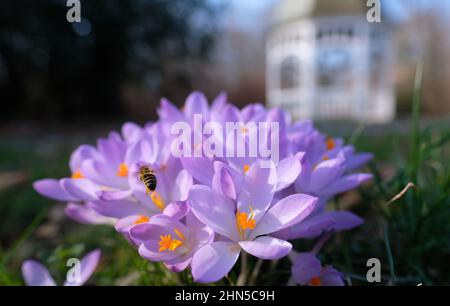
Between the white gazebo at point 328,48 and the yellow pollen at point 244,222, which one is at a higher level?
the white gazebo at point 328,48

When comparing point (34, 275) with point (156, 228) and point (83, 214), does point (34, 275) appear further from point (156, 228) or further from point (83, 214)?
point (156, 228)

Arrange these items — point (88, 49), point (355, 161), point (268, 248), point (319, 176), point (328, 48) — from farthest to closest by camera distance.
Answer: point (328, 48) → point (88, 49) → point (355, 161) → point (319, 176) → point (268, 248)

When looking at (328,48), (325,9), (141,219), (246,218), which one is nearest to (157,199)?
(141,219)

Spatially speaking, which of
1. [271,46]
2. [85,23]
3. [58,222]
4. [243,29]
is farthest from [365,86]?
[58,222]

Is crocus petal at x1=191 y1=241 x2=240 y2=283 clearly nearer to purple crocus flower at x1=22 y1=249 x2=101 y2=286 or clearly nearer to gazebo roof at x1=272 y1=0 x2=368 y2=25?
purple crocus flower at x1=22 y1=249 x2=101 y2=286

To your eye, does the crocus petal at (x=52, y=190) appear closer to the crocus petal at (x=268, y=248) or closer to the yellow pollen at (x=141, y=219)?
the yellow pollen at (x=141, y=219)

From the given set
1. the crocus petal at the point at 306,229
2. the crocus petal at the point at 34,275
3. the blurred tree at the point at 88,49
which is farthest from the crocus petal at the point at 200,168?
the blurred tree at the point at 88,49
